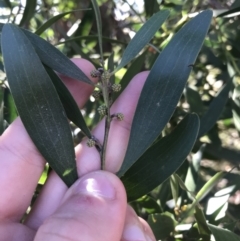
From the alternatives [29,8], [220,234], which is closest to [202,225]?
[220,234]

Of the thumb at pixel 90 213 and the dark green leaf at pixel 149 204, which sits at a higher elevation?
the thumb at pixel 90 213

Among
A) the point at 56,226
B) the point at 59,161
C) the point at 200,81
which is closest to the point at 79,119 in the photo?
the point at 59,161

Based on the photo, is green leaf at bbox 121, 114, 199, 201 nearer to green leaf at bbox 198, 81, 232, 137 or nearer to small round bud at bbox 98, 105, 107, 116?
small round bud at bbox 98, 105, 107, 116

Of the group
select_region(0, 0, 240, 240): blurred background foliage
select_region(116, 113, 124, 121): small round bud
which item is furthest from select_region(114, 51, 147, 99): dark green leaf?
select_region(116, 113, 124, 121): small round bud

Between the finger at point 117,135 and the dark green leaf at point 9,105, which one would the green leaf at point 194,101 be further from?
the dark green leaf at point 9,105

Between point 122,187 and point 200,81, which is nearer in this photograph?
point 122,187

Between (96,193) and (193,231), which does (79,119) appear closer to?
(96,193)

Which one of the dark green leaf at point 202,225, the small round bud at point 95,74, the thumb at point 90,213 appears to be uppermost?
the small round bud at point 95,74

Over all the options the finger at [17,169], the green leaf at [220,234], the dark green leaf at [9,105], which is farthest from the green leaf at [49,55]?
the green leaf at [220,234]
